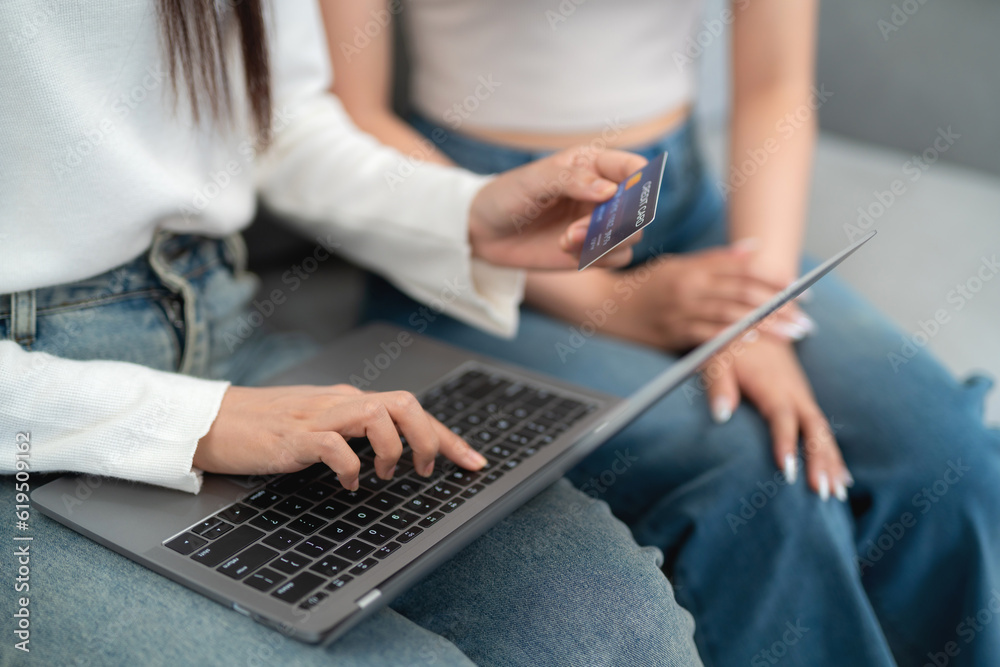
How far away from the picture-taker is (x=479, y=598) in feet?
1.96

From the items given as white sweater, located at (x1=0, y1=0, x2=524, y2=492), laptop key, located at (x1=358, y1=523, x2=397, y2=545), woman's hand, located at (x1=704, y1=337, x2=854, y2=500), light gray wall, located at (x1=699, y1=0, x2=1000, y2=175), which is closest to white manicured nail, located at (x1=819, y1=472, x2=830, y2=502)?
woman's hand, located at (x1=704, y1=337, x2=854, y2=500)

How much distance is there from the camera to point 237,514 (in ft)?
1.88

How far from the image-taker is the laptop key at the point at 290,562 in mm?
519

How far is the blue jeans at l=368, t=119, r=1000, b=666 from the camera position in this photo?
0.78 m

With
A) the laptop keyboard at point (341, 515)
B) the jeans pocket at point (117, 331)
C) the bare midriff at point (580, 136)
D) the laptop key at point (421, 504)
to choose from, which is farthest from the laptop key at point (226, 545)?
the bare midriff at point (580, 136)

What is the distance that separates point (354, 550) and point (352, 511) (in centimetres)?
5

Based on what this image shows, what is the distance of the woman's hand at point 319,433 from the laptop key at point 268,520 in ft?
0.10

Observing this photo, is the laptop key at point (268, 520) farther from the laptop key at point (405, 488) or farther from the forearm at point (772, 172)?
the forearm at point (772, 172)

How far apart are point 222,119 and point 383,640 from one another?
0.49 metres

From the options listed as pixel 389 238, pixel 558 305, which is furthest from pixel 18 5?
pixel 558 305

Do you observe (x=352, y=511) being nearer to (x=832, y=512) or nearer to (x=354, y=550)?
(x=354, y=550)

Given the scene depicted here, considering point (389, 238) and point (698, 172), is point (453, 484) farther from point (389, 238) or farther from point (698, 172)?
point (698, 172)

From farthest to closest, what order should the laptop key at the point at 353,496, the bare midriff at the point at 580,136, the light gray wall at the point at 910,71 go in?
the light gray wall at the point at 910,71, the bare midriff at the point at 580,136, the laptop key at the point at 353,496

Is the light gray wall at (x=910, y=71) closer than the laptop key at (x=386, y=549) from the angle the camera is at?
No
